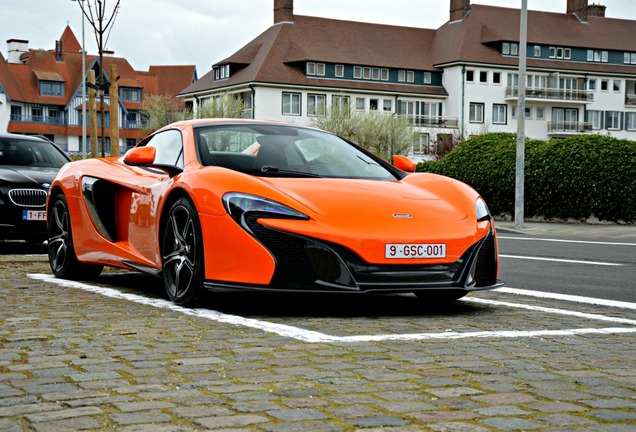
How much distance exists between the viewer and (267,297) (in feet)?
25.4

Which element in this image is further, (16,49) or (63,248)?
(16,49)

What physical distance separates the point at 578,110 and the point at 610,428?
93.0 metres

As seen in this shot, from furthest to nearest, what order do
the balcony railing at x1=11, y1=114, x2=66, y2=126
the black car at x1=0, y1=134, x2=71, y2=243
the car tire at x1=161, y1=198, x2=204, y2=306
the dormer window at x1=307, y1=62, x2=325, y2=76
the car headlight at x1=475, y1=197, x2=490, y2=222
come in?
the balcony railing at x1=11, y1=114, x2=66, y2=126 < the dormer window at x1=307, y1=62, x2=325, y2=76 < the black car at x1=0, y1=134, x2=71, y2=243 < the car headlight at x1=475, y1=197, x2=490, y2=222 < the car tire at x1=161, y1=198, x2=204, y2=306

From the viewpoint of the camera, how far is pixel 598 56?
91.6 meters

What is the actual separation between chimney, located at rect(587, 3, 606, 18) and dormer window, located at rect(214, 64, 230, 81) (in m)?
35.6

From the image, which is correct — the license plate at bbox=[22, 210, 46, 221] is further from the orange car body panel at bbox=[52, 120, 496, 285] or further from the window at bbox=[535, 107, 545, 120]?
the window at bbox=[535, 107, 545, 120]

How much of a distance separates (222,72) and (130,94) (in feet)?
70.4

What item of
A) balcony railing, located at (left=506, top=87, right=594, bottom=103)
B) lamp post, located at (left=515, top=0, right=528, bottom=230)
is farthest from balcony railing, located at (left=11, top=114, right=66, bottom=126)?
lamp post, located at (left=515, top=0, right=528, bottom=230)

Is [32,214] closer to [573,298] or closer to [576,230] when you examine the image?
[573,298]

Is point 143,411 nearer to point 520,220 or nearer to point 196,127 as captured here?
point 196,127

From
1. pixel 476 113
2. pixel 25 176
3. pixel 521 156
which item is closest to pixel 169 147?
pixel 25 176

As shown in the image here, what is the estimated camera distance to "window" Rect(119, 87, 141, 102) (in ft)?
342

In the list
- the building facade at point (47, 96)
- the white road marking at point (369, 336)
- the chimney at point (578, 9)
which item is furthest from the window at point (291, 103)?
the white road marking at point (369, 336)

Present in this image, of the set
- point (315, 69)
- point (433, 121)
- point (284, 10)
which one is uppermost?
point (284, 10)
